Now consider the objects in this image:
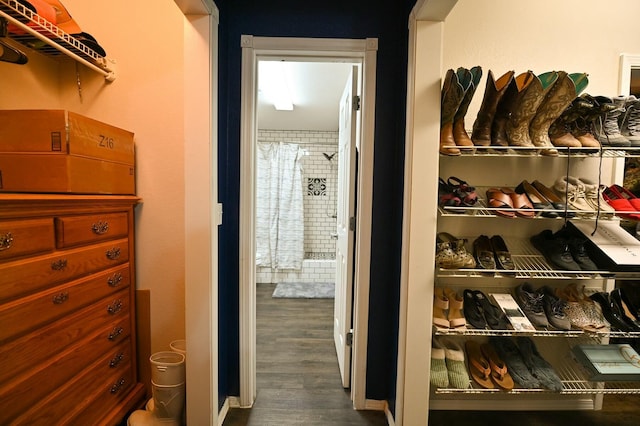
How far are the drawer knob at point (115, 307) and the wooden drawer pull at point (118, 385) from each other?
39cm

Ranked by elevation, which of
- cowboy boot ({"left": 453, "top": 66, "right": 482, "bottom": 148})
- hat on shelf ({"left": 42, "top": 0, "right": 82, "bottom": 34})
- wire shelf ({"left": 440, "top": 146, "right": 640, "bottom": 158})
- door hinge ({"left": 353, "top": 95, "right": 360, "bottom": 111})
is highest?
hat on shelf ({"left": 42, "top": 0, "right": 82, "bottom": 34})

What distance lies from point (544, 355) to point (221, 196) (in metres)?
2.11

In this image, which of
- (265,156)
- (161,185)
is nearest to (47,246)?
(161,185)

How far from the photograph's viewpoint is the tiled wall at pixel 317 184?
14.6ft

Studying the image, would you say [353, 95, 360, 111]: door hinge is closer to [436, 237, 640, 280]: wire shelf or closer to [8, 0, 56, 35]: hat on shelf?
[436, 237, 640, 280]: wire shelf

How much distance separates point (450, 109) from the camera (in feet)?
4.20

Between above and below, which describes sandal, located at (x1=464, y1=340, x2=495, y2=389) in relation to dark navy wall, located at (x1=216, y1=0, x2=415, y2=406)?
below

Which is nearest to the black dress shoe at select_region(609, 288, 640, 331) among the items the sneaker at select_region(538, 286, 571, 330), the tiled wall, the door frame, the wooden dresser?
the sneaker at select_region(538, 286, 571, 330)

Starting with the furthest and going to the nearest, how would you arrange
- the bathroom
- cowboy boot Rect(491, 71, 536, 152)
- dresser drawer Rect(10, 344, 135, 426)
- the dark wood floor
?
the bathroom
the dark wood floor
cowboy boot Rect(491, 71, 536, 152)
dresser drawer Rect(10, 344, 135, 426)

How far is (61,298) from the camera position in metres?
1.21

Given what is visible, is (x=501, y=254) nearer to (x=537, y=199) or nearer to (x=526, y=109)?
(x=537, y=199)

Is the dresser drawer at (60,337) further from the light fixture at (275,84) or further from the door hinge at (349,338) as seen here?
the light fixture at (275,84)

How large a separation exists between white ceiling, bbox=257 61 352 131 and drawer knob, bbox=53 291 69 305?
180 centimetres

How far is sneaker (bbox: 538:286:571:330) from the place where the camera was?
1.36 meters
